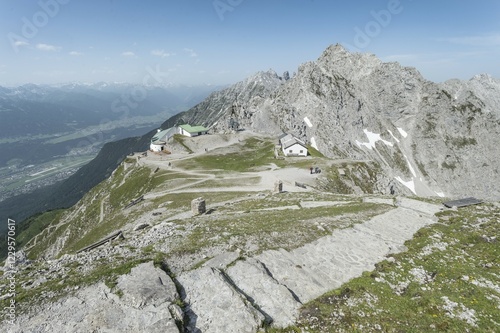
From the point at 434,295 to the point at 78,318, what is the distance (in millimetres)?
21956

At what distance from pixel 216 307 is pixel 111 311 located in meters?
5.64

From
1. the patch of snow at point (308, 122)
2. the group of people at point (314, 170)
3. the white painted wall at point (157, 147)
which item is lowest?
the white painted wall at point (157, 147)

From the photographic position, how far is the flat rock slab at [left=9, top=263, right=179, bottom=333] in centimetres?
1502

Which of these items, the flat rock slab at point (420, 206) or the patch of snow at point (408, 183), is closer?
the flat rock slab at point (420, 206)

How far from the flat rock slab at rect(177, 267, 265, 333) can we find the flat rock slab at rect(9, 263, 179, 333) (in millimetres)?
1327

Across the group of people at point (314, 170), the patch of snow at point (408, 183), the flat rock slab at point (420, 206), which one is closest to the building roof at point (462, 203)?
the flat rock slab at point (420, 206)

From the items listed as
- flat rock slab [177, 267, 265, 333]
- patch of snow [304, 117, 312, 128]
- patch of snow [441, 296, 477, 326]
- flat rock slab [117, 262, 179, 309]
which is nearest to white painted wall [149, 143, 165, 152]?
patch of snow [304, 117, 312, 128]

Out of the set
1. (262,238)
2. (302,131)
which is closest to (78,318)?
(262,238)

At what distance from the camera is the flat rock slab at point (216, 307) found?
16.1 meters

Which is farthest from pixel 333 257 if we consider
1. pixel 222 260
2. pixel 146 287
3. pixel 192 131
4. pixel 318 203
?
pixel 192 131

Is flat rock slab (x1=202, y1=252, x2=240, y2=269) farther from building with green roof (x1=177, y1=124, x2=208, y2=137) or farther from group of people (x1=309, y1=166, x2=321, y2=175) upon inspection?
building with green roof (x1=177, y1=124, x2=208, y2=137)

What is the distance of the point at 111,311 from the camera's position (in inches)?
631

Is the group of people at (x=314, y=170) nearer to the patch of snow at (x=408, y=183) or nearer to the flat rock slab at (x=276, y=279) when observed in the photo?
the flat rock slab at (x=276, y=279)

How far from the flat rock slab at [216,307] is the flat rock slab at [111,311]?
4.35 ft
